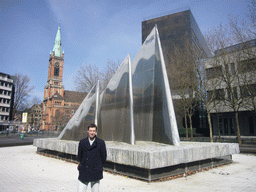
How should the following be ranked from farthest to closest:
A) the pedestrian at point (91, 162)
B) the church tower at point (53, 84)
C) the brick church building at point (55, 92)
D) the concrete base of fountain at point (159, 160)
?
the church tower at point (53, 84)
the brick church building at point (55, 92)
the concrete base of fountain at point (159, 160)
the pedestrian at point (91, 162)

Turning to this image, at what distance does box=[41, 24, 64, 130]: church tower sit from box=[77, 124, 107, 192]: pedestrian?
94.7 m

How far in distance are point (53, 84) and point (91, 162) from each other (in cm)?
10726

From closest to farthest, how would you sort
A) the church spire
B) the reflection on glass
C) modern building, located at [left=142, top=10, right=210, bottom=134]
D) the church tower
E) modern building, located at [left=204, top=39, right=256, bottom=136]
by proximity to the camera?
the reflection on glass < modern building, located at [left=204, top=39, right=256, bottom=136] < modern building, located at [left=142, top=10, right=210, bottom=134] < the church tower < the church spire

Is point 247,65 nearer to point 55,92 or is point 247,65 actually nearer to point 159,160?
point 159,160

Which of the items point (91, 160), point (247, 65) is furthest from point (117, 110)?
point (247, 65)

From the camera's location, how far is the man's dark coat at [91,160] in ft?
11.2

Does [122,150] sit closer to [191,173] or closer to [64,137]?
[191,173]

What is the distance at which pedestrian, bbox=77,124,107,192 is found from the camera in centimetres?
343

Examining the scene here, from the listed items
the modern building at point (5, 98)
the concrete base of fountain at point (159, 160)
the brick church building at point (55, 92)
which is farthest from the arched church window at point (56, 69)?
the concrete base of fountain at point (159, 160)

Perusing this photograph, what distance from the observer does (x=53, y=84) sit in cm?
10262

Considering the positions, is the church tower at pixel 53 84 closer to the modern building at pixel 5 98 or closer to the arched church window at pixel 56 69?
the arched church window at pixel 56 69

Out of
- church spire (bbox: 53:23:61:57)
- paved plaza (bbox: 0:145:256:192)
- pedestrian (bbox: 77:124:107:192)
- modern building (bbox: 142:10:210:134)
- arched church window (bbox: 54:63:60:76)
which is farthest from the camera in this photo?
church spire (bbox: 53:23:61:57)

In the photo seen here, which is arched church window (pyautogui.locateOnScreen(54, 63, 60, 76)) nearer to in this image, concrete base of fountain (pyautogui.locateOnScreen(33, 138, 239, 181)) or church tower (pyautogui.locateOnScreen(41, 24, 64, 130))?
church tower (pyautogui.locateOnScreen(41, 24, 64, 130))

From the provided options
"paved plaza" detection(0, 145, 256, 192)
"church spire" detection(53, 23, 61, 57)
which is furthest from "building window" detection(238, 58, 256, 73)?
"church spire" detection(53, 23, 61, 57)
